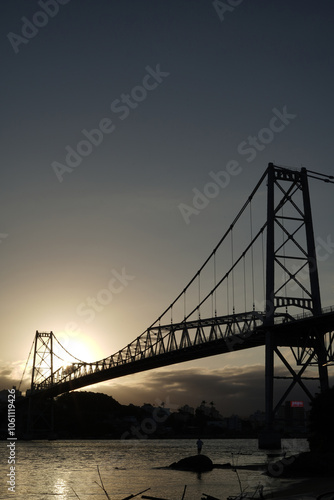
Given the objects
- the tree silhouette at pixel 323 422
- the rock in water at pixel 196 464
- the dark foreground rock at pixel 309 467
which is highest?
the tree silhouette at pixel 323 422

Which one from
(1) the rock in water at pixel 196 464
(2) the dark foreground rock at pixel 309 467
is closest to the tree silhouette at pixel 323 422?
(2) the dark foreground rock at pixel 309 467

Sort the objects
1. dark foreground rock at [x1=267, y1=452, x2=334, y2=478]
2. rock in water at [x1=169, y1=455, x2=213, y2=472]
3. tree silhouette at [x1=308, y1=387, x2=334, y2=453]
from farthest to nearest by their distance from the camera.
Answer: rock in water at [x1=169, y1=455, x2=213, y2=472], tree silhouette at [x1=308, y1=387, x2=334, y2=453], dark foreground rock at [x1=267, y1=452, x2=334, y2=478]

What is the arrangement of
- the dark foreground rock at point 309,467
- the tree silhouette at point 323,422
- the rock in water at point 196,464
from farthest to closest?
the rock in water at point 196,464, the tree silhouette at point 323,422, the dark foreground rock at point 309,467

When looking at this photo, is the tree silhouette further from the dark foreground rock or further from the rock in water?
the rock in water

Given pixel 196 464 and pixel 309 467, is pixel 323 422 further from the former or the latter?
pixel 196 464

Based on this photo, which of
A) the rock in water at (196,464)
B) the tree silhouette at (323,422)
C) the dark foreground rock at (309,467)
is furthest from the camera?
the rock in water at (196,464)

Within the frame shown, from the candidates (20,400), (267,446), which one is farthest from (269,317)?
(20,400)

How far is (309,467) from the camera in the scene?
37.6 metres

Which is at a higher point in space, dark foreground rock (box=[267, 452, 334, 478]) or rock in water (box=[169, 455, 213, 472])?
dark foreground rock (box=[267, 452, 334, 478])

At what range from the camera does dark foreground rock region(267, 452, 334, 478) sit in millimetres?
37219

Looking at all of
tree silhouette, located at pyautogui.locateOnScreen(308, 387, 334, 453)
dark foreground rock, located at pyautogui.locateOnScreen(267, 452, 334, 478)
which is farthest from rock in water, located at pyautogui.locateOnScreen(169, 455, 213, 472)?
tree silhouette, located at pyautogui.locateOnScreen(308, 387, 334, 453)

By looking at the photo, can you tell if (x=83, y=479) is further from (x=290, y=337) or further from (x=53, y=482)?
(x=290, y=337)

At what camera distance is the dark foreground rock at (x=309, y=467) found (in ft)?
122

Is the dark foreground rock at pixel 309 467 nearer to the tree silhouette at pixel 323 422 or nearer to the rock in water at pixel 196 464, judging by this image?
the tree silhouette at pixel 323 422
